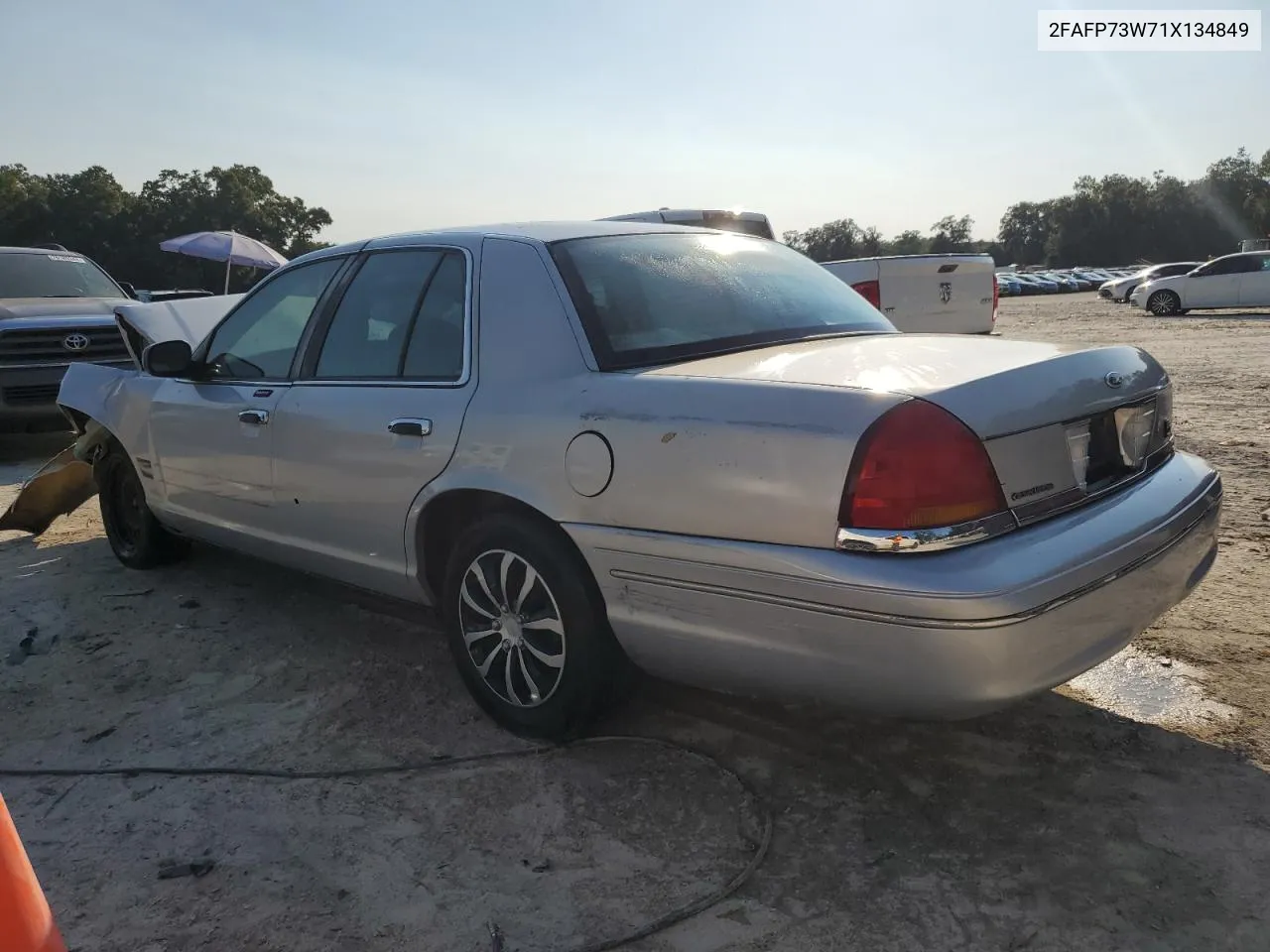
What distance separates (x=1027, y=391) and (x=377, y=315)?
7.58ft

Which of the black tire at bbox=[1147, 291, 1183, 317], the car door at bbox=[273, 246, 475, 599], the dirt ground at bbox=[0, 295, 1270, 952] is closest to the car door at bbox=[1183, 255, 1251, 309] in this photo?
the black tire at bbox=[1147, 291, 1183, 317]

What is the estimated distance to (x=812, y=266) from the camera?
3.91 m

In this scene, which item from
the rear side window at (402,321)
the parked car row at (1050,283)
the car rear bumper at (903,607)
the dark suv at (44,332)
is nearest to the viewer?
the car rear bumper at (903,607)

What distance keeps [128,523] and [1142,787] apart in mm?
4851

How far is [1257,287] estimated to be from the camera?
2461cm

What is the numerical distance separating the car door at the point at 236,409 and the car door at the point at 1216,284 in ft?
86.7

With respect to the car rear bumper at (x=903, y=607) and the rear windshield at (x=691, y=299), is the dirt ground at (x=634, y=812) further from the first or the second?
the rear windshield at (x=691, y=299)

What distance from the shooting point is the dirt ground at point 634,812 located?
7.63ft

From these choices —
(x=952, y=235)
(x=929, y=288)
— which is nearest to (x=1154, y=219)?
(x=952, y=235)

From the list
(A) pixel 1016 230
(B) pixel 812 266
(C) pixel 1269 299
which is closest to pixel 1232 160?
(A) pixel 1016 230

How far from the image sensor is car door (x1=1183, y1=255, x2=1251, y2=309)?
24844mm

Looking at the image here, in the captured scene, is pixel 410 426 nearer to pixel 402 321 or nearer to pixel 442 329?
pixel 442 329

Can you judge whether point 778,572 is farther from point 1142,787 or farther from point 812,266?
point 812,266

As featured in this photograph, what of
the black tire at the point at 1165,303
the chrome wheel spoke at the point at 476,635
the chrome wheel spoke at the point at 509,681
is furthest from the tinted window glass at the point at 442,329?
the black tire at the point at 1165,303
